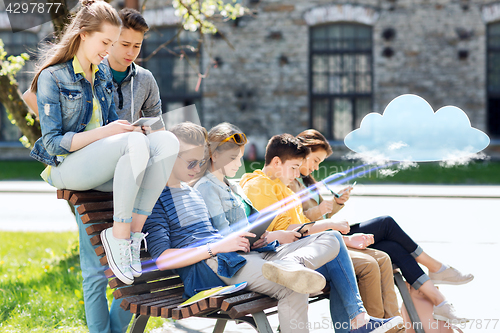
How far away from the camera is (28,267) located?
4.54m

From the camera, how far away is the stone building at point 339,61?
565 inches

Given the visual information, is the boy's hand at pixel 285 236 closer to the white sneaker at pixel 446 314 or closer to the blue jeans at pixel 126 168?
the blue jeans at pixel 126 168

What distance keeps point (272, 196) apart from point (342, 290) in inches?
28.1

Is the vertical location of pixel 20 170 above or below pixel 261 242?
below

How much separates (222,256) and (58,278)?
7.52 ft

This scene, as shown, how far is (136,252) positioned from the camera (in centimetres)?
225

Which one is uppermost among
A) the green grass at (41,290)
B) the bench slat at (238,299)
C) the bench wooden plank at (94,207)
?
the bench wooden plank at (94,207)

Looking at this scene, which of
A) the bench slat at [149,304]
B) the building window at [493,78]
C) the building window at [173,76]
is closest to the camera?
the bench slat at [149,304]

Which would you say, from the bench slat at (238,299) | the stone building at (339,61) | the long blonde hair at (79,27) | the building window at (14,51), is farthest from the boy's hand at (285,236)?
the building window at (14,51)

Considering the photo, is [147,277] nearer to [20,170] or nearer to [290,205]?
[290,205]

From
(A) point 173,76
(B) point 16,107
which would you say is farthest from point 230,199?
(A) point 173,76

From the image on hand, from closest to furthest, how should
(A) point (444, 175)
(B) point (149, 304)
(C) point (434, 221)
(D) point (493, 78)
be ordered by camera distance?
(B) point (149, 304) → (C) point (434, 221) → (A) point (444, 175) → (D) point (493, 78)

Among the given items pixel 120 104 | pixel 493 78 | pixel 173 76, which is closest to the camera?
pixel 120 104

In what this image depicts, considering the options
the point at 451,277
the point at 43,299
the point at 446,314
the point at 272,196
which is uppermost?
the point at 272,196
